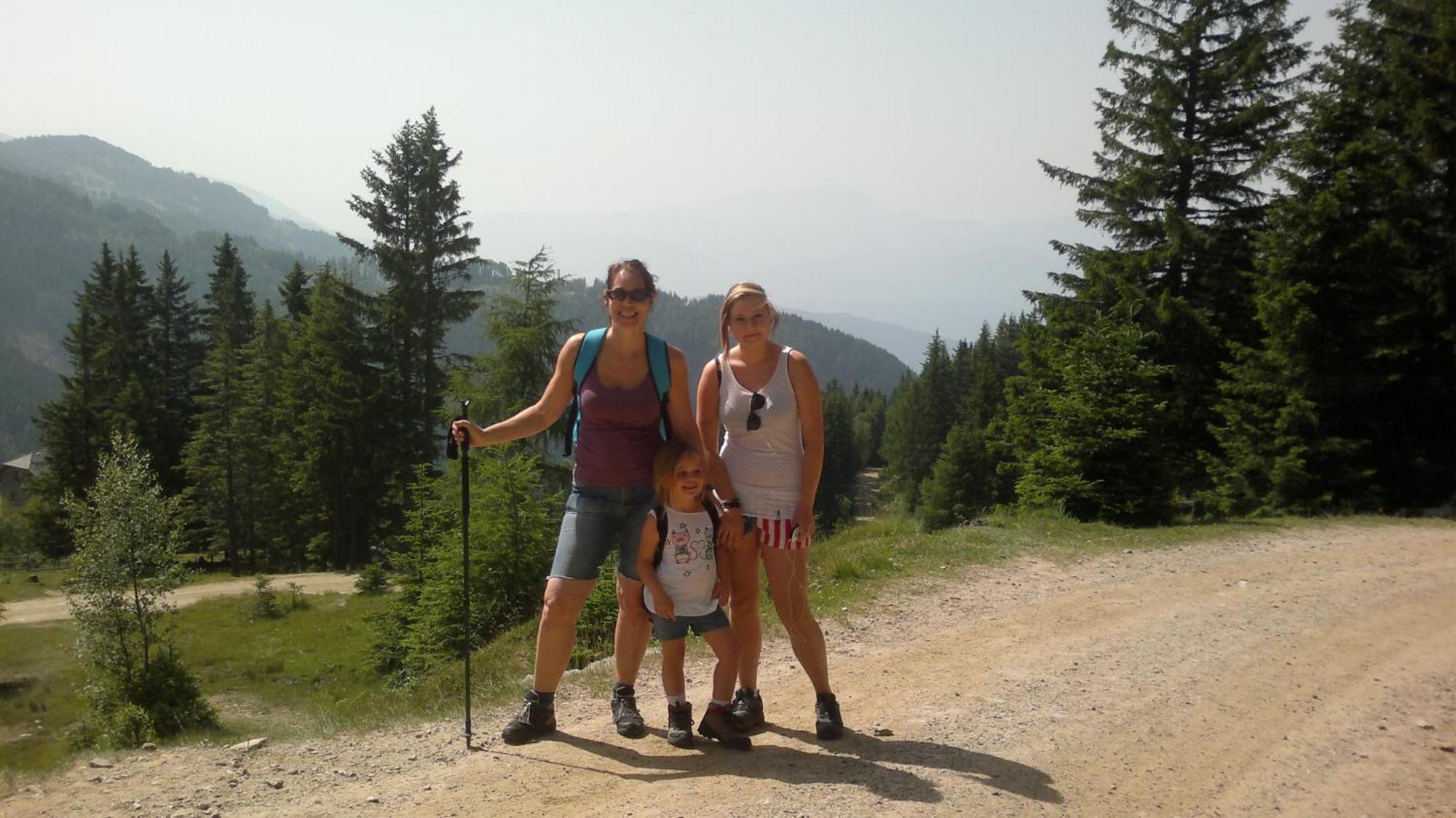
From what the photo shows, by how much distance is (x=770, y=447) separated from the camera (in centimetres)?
445

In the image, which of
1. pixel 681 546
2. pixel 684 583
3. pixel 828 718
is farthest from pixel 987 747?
pixel 681 546

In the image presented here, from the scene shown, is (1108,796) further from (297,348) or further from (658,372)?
(297,348)

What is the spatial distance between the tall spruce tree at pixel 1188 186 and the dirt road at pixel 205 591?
27.9 meters

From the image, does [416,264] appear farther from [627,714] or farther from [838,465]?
[838,465]

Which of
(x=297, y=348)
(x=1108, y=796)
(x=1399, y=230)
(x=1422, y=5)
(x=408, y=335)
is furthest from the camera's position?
(x=297, y=348)

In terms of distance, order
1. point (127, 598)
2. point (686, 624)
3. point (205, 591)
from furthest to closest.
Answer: point (205, 591) < point (127, 598) < point (686, 624)

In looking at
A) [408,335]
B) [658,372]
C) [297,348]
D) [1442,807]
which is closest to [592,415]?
[658,372]

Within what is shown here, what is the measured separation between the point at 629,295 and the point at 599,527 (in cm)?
121

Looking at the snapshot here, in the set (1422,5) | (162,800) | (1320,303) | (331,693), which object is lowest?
(331,693)

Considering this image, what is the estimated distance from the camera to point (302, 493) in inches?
1618

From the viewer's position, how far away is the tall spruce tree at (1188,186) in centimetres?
2086

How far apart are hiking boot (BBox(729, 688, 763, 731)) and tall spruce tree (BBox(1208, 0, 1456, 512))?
14.8 m

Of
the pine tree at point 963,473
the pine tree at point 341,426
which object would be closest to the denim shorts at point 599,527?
the pine tree at point 341,426

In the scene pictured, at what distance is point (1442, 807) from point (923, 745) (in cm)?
237
